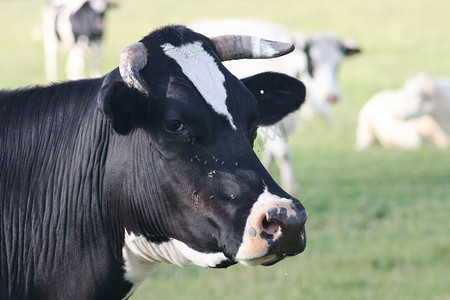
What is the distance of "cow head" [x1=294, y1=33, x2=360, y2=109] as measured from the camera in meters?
13.3

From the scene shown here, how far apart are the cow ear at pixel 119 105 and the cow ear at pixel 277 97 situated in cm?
82

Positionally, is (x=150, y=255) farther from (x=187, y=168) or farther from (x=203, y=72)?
(x=203, y=72)

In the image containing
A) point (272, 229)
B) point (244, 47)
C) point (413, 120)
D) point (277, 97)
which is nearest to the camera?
point (272, 229)

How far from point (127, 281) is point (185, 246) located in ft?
1.13

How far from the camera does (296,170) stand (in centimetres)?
1294

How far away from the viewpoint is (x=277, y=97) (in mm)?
4219

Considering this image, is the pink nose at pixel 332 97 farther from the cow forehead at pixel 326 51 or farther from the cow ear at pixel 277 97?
the cow ear at pixel 277 97

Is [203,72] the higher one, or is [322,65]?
[203,72]

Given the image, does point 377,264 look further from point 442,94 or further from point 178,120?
point 442,94

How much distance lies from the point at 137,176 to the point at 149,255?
35 centimetres

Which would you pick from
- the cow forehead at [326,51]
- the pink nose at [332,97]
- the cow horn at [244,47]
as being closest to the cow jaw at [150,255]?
the cow horn at [244,47]

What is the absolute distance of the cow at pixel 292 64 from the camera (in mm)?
11445

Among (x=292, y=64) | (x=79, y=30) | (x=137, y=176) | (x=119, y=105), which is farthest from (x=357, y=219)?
(x=79, y=30)

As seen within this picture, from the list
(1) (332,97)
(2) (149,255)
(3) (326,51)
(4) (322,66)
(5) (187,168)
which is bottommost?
(1) (332,97)
